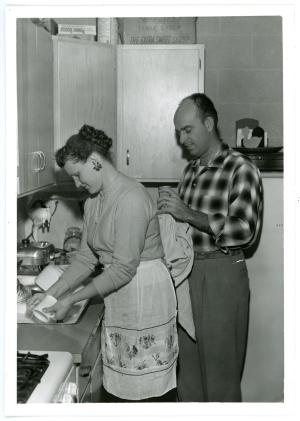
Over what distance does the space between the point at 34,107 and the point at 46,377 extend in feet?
3.12

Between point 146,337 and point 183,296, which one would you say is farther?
point 183,296

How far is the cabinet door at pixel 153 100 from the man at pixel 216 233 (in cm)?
39

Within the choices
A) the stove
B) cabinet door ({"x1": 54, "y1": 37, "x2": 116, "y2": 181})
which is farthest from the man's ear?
the stove

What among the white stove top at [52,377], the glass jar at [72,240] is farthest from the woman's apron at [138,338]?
the glass jar at [72,240]

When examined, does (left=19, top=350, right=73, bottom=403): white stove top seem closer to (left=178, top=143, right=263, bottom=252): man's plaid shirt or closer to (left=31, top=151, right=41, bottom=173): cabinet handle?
(left=31, top=151, right=41, bottom=173): cabinet handle

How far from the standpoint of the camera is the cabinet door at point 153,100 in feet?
8.94

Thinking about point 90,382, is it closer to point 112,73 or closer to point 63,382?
point 63,382

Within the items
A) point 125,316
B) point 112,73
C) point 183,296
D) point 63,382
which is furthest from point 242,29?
point 63,382

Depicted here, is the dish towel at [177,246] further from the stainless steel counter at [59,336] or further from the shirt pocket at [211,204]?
the stainless steel counter at [59,336]

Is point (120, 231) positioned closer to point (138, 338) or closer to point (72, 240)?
point (138, 338)

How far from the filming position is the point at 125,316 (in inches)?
78.1

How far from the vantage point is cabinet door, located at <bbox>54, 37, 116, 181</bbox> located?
236cm

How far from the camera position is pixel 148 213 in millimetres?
1896
